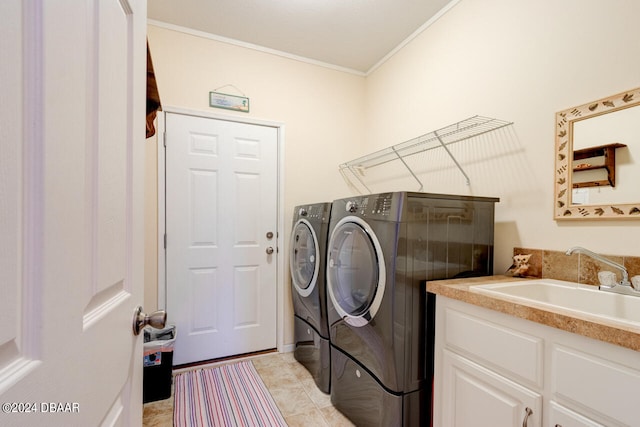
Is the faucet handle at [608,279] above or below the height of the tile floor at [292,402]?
above

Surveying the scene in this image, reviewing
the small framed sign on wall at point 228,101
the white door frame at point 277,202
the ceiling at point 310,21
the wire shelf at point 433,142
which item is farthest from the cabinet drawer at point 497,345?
the small framed sign on wall at point 228,101

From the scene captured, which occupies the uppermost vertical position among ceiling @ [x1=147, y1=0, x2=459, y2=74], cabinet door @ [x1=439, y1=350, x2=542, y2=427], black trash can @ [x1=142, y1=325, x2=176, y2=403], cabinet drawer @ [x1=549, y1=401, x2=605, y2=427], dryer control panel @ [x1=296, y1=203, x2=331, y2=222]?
ceiling @ [x1=147, y1=0, x2=459, y2=74]

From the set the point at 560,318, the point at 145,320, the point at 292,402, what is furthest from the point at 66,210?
the point at 292,402

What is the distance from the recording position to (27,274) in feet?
1.13

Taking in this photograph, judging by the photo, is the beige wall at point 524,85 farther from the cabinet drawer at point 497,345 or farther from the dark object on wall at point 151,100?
the dark object on wall at point 151,100

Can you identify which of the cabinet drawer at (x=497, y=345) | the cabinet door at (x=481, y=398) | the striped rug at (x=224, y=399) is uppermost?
the cabinet drawer at (x=497, y=345)

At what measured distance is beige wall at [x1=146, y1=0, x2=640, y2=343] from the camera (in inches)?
53.5

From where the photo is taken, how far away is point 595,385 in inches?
32.7

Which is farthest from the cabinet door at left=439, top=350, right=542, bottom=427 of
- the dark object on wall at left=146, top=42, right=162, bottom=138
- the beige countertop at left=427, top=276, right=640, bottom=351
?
the dark object on wall at left=146, top=42, right=162, bottom=138

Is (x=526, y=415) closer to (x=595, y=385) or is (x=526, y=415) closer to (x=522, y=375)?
(x=522, y=375)

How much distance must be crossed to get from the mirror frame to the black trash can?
8.01 ft

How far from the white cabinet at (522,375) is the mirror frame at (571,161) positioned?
2.33 feet

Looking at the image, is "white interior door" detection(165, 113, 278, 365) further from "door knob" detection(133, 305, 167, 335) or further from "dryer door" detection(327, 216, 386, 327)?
"door knob" detection(133, 305, 167, 335)

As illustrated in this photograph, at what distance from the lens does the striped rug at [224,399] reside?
5.81 feet
